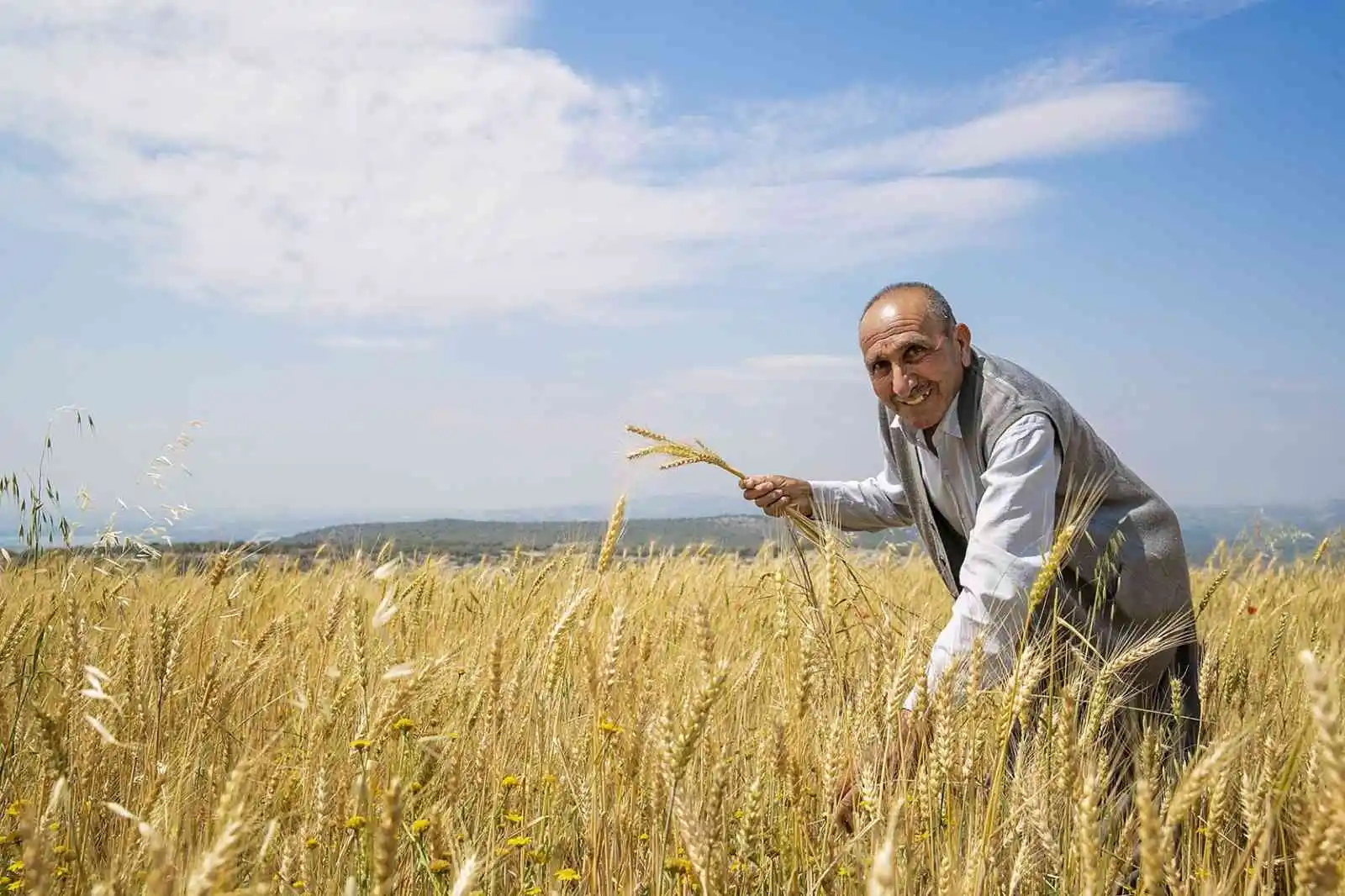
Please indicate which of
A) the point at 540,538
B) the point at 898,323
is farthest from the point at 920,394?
the point at 540,538

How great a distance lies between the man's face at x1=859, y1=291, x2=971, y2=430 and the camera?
258cm

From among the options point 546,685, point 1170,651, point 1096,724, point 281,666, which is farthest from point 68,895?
point 1170,651

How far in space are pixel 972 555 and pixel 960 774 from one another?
0.74 m

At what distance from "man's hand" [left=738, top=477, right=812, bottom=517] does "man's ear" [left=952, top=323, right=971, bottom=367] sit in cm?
66

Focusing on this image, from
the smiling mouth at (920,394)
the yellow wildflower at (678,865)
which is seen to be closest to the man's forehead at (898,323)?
the smiling mouth at (920,394)

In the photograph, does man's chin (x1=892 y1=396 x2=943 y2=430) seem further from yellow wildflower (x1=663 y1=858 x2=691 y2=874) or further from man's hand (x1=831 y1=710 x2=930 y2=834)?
yellow wildflower (x1=663 y1=858 x2=691 y2=874)

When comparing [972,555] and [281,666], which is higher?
[972,555]

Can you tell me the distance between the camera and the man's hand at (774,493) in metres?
2.96

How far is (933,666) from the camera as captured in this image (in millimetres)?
2125

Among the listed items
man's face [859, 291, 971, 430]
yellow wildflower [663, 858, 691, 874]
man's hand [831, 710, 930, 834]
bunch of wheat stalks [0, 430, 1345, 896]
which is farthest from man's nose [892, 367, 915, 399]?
yellow wildflower [663, 858, 691, 874]

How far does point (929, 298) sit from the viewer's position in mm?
2617

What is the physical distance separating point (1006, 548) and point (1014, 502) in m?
0.11

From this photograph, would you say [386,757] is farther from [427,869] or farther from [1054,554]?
[1054,554]

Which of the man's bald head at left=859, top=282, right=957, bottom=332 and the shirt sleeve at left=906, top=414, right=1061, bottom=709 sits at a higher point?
the man's bald head at left=859, top=282, right=957, bottom=332
